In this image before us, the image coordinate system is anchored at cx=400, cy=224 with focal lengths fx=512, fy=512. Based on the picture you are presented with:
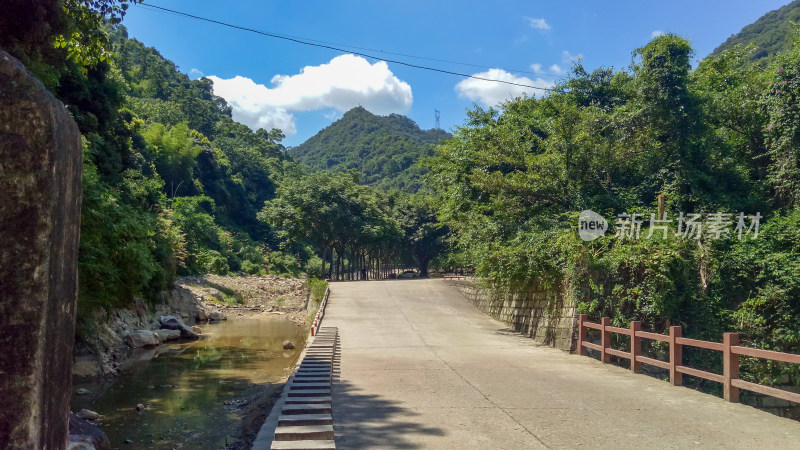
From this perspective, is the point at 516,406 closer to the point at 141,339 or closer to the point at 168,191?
the point at 141,339

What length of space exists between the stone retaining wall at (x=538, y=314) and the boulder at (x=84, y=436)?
940 cm

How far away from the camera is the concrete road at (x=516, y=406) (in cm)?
512

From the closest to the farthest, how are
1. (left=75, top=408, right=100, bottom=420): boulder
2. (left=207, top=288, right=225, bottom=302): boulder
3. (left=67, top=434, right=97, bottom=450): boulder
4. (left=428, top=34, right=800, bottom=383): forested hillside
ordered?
(left=67, top=434, right=97, bottom=450): boulder, (left=75, top=408, right=100, bottom=420): boulder, (left=428, top=34, right=800, bottom=383): forested hillside, (left=207, top=288, right=225, bottom=302): boulder

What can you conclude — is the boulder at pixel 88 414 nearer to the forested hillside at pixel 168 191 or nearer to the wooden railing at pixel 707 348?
the forested hillside at pixel 168 191

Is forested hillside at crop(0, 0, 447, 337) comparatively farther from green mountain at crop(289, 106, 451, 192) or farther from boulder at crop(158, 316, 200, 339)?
green mountain at crop(289, 106, 451, 192)

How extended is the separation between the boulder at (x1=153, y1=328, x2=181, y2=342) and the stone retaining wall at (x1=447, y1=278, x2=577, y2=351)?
10264 mm

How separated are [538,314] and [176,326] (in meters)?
10.8

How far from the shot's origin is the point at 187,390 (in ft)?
29.9

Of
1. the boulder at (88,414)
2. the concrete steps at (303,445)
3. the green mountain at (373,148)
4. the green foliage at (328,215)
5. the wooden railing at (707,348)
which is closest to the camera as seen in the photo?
the concrete steps at (303,445)

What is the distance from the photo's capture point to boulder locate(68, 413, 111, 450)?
16.2 feet

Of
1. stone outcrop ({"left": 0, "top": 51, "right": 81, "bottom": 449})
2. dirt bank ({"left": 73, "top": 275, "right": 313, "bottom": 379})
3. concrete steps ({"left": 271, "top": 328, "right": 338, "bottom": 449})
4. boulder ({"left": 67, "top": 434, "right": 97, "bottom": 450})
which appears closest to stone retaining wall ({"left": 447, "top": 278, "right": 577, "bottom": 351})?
concrete steps ({"left": 271, "top": 328, "right": 338, "bottom": 449})

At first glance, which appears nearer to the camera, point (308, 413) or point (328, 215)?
point (308, 413)

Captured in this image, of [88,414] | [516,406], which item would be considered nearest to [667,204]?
[516,406]

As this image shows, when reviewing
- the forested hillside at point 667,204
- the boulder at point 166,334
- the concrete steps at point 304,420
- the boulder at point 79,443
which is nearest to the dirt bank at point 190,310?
the boulder at point 166,334
